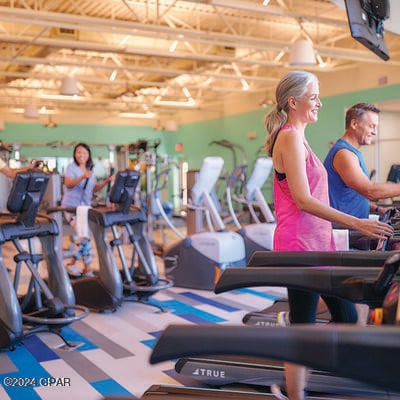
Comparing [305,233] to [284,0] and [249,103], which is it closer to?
[284,0]

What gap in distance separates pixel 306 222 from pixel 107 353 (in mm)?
2046

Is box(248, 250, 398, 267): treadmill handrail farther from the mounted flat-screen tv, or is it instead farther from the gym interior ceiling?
the gym interior ceiling

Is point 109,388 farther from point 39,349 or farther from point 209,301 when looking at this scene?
point 209,301

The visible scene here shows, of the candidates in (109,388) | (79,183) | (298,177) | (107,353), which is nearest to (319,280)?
(298,177)

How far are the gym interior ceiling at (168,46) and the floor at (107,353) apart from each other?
2.75 meters

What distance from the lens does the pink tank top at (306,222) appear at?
7.07 ft

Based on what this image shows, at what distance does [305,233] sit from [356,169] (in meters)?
0.76

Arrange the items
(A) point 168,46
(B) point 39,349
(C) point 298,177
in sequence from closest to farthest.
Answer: (C) point 298,177
(B) point 39,349
(A) point 168,46

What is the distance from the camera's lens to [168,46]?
12352 millimetres

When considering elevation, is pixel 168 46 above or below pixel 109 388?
above

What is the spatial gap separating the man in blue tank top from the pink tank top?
580 mm

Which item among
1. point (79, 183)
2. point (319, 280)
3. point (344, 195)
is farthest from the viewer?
point (79, 183)

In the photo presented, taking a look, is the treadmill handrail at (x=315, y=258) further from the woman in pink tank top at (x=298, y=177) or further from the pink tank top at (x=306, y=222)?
the pink tank top at (x=306, y=222)

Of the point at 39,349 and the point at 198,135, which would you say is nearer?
the point at 39,349
